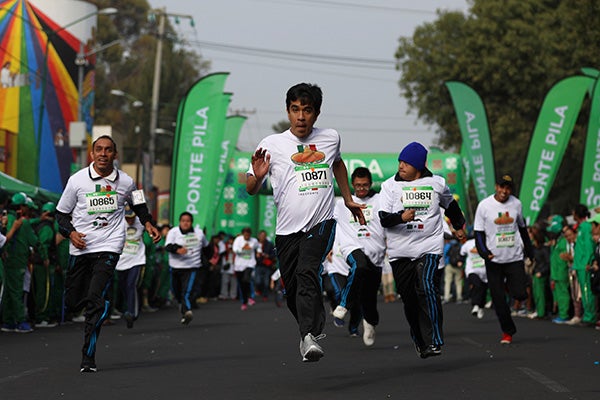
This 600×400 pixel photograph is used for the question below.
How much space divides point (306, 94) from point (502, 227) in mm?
5407

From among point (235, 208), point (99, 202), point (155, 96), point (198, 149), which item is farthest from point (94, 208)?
point (155, 96)

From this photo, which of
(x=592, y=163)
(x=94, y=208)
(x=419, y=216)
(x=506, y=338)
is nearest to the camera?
(x=94, y=208)

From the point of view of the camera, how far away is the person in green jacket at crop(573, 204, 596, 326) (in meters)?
19.6

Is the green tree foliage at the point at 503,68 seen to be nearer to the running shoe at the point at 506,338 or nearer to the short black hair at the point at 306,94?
the running shoe at the point at 506,338

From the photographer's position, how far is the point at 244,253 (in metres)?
31.3

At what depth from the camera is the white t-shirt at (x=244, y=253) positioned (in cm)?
3009

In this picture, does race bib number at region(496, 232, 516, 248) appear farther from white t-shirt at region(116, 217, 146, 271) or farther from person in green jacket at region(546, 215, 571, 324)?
person in green jacket at region(546, 215, 571, 324)

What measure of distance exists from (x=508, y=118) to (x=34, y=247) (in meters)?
34.5

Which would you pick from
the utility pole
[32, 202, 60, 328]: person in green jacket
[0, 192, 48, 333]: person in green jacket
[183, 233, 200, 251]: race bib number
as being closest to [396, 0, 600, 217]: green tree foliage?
the utility pole

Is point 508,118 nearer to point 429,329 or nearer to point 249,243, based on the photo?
point 249,243

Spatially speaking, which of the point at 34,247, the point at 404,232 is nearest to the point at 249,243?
the point at 34,247

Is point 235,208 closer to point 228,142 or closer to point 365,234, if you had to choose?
point 228,142

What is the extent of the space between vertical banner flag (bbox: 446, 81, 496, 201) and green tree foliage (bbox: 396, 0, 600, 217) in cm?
1437

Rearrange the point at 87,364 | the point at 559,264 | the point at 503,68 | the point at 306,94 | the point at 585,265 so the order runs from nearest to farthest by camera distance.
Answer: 1. the point at 306,94
2. the point at 87,364
3. the point at 585,265
4. the point at 559,264
5. the point at 503,68
